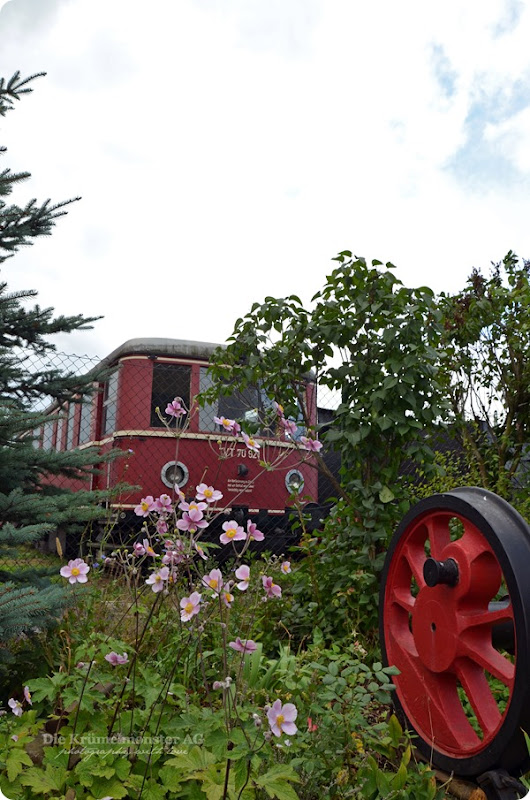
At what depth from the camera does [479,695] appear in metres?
2.31

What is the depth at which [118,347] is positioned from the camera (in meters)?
7.45

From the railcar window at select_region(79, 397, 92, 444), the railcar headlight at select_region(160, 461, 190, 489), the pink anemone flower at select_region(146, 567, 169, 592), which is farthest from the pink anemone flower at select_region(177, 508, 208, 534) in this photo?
the railcar window at select_region(79, 397, 92, 444)

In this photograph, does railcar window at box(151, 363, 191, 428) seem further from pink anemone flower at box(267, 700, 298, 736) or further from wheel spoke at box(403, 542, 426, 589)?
pink anemone flower at box(267, 700, 298, 736)

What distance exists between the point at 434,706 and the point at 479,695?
21cm

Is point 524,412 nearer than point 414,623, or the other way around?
point 414,623

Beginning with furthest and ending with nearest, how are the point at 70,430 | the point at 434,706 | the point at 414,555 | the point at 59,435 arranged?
the point at 59,435, the point at 70,430, the point at 414,555, the point at 434,706

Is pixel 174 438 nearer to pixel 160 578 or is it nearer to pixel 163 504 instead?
pixel 163 504

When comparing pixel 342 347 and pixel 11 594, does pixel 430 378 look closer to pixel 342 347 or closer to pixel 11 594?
pixel 342 347

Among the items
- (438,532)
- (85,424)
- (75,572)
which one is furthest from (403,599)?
(85,424)

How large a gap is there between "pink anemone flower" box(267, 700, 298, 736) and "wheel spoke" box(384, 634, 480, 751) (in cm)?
109

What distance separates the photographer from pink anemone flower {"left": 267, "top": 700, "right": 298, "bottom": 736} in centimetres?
Result: 148

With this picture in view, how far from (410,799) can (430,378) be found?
237cm

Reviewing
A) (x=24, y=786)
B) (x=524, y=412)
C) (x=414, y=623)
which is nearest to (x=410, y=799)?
(x=414, y=623)

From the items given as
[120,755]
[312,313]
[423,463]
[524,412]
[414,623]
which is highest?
[312,313]
